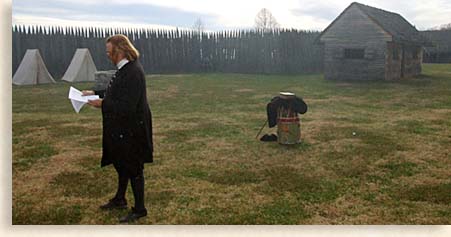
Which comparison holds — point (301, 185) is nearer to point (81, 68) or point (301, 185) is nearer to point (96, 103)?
point (96, 103)

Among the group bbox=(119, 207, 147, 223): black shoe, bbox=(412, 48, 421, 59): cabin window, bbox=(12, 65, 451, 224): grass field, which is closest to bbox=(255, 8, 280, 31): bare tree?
bbox=(12, 65, 451, 224): grass field

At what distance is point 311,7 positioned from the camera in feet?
9.63

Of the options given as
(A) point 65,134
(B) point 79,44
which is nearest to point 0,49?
(B) point 79,44

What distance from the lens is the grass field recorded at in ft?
8.29

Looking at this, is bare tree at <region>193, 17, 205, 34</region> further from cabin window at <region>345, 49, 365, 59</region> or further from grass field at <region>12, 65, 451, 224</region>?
cabin window at <region>345, 49, 365, 59</region>

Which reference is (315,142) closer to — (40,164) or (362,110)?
(362,110)

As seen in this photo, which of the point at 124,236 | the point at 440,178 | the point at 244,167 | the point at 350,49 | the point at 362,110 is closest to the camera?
the point at 124,236

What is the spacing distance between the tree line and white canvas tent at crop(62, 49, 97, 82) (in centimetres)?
4

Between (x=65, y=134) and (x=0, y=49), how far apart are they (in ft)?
2.35

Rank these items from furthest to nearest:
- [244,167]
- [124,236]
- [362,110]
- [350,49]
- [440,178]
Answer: [350,49], [362,110], [244,167], [440,178], [124,236]

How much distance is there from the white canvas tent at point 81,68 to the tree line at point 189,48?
4 centimetres

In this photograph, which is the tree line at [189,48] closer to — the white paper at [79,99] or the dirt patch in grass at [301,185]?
the white paper at [79,99]

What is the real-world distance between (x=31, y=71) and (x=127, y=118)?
812mm

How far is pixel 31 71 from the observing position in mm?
2715
